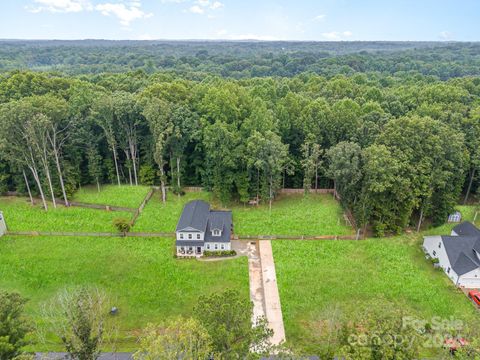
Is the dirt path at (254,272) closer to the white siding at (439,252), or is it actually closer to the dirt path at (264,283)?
the dirt path at (264,283)

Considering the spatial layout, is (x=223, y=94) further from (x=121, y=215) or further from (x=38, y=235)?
(x=38, y=235)

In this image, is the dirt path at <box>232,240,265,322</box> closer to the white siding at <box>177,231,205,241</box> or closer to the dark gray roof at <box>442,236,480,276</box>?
the white siding at <box>177,231,205,241</box>

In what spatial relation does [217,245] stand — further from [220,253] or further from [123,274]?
[123,274]

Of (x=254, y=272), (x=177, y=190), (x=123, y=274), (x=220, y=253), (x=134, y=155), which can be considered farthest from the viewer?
(x=134, y=155)

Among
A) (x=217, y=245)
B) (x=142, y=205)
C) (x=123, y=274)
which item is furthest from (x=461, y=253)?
(x=142, y=205)

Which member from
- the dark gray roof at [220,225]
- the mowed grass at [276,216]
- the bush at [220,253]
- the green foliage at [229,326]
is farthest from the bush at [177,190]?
the green foliage at [229,326]

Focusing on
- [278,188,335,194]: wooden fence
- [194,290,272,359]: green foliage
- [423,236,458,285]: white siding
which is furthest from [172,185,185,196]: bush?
[423,236,458,285]: white siding

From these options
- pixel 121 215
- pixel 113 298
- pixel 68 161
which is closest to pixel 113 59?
pixel 68 161
